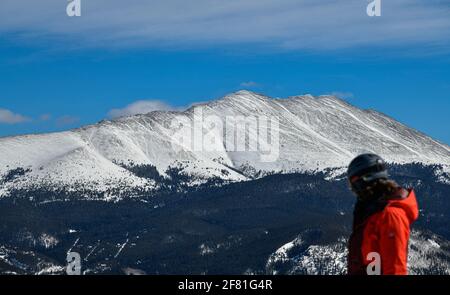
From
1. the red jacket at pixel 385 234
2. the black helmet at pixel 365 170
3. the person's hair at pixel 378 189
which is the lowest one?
the red jacket at pixel 385 234

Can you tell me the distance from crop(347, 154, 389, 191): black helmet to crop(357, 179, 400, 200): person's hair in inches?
2.7

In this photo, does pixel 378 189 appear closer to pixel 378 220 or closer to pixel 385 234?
pixel 378 220

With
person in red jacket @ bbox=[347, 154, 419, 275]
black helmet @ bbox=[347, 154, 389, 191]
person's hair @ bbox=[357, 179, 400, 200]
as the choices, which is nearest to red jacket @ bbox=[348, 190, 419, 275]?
person in red jacket @ bbox=[347, 154, 419, 275]

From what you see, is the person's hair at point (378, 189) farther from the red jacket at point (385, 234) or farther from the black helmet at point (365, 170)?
the red jacket at point (385, 234)

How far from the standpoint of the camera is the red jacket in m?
15.9

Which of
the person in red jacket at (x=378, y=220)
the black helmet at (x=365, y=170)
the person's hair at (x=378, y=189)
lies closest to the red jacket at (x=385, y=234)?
the person in red jacket at (x=378, y=220)

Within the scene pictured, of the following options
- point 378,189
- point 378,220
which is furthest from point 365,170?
point 378,220

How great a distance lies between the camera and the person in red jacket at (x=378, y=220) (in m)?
15.9

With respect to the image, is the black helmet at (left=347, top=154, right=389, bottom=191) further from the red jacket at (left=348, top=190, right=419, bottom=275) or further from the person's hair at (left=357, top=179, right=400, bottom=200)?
the red jacket at (left=348, top=190, right=419, bottom=275)

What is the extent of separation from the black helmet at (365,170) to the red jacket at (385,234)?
406 mm
